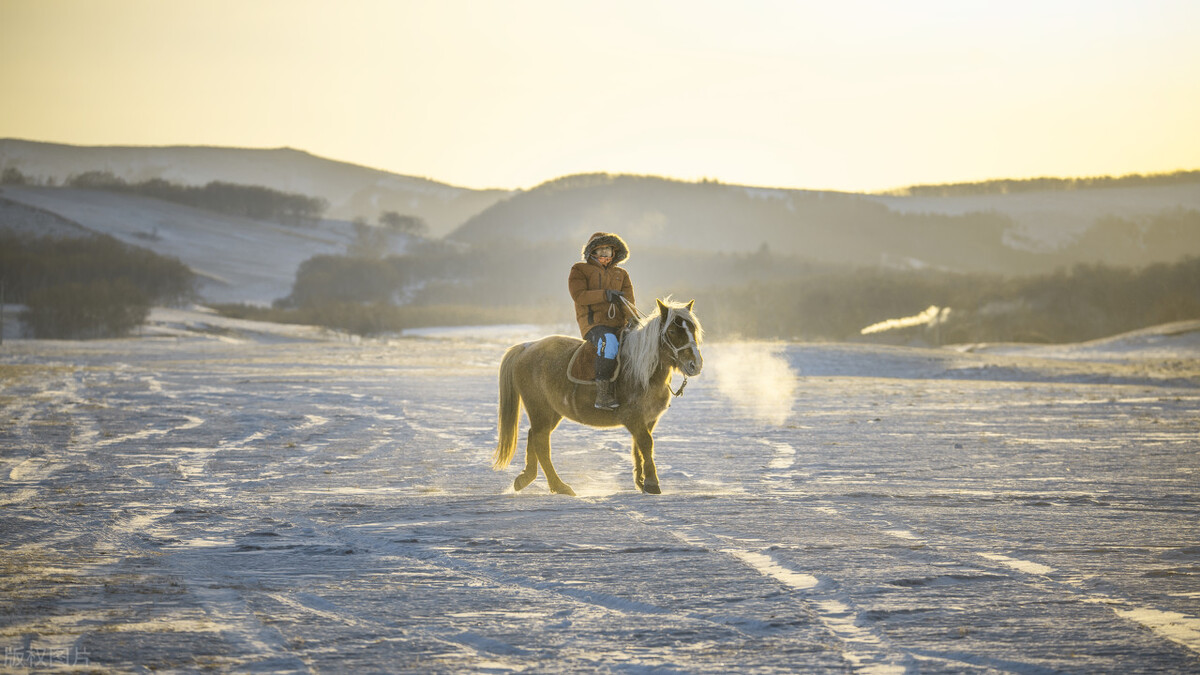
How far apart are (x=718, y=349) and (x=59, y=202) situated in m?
142

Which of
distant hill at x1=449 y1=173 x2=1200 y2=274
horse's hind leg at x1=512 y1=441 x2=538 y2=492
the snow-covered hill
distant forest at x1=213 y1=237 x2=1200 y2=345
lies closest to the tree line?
distant forest at x1=213 y1=237 x2=1200 y2=345

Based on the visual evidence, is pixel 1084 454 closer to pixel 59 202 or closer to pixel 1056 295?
pixel 1056 295

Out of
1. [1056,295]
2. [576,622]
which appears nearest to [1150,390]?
[576,622]

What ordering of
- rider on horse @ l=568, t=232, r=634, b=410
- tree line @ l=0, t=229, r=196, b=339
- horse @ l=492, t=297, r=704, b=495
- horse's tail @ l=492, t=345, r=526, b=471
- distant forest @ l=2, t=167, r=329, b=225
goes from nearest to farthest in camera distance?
horse @ l=492, t=297, r=704, b=495 → rider on horse @ l=568, t=232, r=634, b=410 → horse's tail @ l=492, t=345, r=526, b=471 → tree line @ l=0, t=229, r=196, b=339 → distant forest @ l=2, t=167, r=329, b=225

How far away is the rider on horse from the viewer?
29.8 ft

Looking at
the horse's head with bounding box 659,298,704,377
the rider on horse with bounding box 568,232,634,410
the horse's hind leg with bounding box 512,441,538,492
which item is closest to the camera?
the horse's head with bounding box 659,298,704,377

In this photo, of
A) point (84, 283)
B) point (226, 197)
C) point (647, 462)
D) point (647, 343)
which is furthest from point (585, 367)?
point (226, 197)

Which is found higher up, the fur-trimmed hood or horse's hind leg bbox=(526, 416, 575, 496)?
the fur-trimmed hood

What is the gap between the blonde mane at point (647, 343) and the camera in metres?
8.96

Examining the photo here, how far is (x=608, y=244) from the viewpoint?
9.52 m

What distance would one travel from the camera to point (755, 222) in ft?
593

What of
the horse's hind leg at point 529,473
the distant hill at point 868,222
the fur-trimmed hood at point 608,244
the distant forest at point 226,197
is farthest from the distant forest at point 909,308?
the distant forest at point 226,197

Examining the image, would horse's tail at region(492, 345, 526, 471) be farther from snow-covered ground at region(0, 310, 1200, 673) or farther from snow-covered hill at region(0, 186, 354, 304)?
snow-covered hill at region(0, 186, 354, 304)

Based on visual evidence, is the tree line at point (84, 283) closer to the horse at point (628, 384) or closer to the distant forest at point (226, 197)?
the distant forest at point (226, 197)
